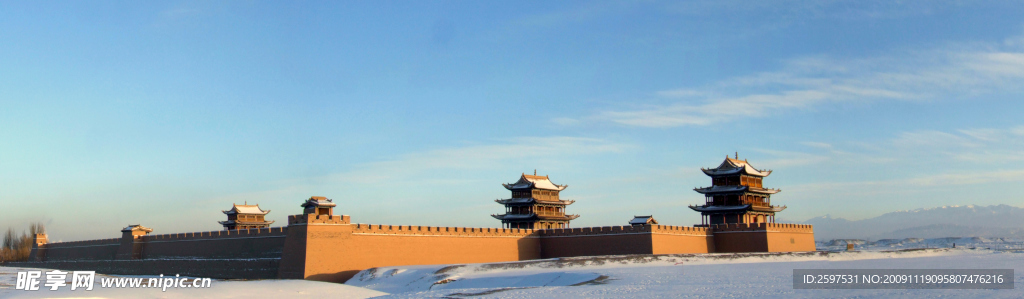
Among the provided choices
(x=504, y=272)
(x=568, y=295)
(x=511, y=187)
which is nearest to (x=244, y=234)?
(x=504, y=272)

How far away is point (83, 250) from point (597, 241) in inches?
1672

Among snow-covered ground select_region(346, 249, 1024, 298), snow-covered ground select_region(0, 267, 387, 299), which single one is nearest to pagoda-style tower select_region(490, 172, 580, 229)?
snow-covered ground select_region(346, 249, 1024, 298)

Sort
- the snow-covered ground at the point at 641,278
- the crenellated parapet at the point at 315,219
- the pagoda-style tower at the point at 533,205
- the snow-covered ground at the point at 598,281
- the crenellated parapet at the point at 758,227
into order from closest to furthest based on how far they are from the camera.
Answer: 1. the snow-covered ground at the point at 641,278
2. the snow-covered ground at the point at 598,281
3. the crenellated parapet at the point at 315,219
4. the crenellated parapet at the point at 758,227
5. the pagoda-style tower at the point at 533,205

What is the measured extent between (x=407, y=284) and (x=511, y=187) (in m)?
27.0

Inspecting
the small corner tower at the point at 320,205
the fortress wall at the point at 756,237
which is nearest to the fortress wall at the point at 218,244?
the small corner tower at the point at 320,205

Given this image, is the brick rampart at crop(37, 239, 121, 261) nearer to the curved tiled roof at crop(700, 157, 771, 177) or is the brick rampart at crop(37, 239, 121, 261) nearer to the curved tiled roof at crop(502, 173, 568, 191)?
the curved tiled roof at crop(502, 173, 568, 191)

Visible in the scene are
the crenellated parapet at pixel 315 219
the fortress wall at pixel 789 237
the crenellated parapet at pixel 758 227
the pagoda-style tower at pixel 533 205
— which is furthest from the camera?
the pagoda-style tower at pixel 533 205

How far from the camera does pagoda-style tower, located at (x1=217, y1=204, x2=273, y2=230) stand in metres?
69.4

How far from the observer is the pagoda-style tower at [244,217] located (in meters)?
69.4

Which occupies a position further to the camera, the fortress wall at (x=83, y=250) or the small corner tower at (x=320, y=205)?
the fortress wall at (x=83, y=250)

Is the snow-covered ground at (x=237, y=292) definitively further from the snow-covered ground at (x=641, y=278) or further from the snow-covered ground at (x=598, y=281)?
the snow-covered ground at (x=641, y=278)

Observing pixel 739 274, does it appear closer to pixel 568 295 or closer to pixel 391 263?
pixel 568 295

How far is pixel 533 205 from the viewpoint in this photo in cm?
5991

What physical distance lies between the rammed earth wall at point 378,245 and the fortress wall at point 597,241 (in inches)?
2.4
